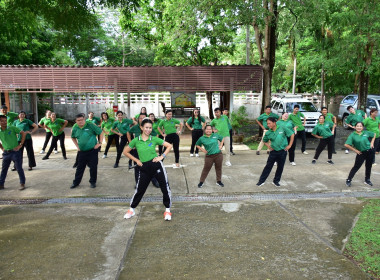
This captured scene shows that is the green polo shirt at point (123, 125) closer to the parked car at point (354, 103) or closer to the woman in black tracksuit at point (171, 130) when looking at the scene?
the woman in black tracksuit at point (171, 130)

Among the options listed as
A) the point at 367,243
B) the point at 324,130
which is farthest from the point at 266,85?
the point at 367,243

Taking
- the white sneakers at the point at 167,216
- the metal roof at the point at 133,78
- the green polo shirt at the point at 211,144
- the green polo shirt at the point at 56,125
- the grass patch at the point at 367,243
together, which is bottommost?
the grass patch at the point at 367,243

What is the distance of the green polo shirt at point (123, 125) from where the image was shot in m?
9.75

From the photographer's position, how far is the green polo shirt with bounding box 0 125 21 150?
7.35 meters

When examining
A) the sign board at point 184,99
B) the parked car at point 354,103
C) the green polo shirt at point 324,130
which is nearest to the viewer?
the green polo shirt at point 324,130

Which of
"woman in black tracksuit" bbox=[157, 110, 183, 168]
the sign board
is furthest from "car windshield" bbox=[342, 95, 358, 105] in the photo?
→ "woman in black tracksuit" bbox=[157, 110, 183, 168]

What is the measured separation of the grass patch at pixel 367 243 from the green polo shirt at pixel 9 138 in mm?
7257

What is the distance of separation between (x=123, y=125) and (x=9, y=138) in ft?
10.7

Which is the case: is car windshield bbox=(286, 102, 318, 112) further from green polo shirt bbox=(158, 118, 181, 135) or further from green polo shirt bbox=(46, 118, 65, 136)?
green polo shirt bbox=(46, 118, 65, 136)

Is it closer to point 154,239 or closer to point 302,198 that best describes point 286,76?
point 302,198

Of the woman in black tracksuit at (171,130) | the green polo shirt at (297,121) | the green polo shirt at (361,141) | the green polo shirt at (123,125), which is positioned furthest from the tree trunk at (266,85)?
the green polo shirt at (123,125)

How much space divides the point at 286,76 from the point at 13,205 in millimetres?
26107

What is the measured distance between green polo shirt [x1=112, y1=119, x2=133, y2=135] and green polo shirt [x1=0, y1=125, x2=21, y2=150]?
Result: 9.80 feet

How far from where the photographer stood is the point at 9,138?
292 inches
